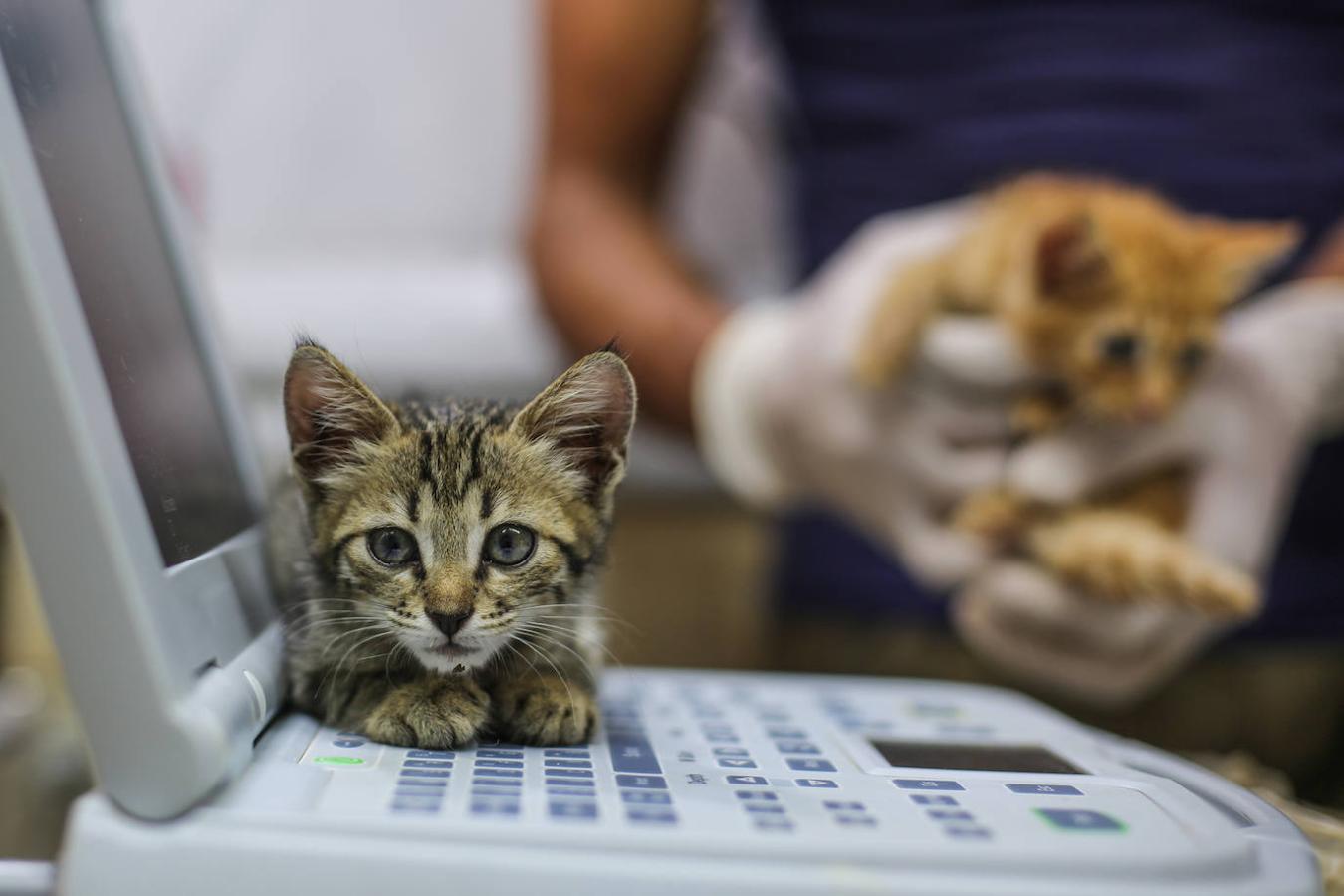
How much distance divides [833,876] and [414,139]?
1383 millimetres

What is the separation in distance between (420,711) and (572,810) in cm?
11

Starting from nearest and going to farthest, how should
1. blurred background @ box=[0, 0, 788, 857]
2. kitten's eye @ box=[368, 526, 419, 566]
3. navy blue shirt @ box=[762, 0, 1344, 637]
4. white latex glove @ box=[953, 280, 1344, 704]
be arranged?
kitten's eye @ box=[368, 526, 419, 566] → white latex glove @ box=[953, 280, 1344, 704] → navy blue shirt @ box=[762, 0, 1344, 637] → blurred background @ box=[0, 0, 788, 857]

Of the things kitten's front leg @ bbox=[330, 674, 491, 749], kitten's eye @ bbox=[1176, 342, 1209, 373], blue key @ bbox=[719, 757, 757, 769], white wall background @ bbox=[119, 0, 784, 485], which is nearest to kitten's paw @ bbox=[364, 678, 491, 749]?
kitten's front leg @ bbox=[330, 674, 491, 749]

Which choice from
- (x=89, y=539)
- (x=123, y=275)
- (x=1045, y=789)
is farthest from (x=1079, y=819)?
(x=123, y=275)

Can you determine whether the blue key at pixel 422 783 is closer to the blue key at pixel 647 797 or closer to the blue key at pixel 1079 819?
the blue key at pixel 647 797

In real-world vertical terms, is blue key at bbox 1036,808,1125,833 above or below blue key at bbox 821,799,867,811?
below

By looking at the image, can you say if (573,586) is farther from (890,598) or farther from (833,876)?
(890,598)

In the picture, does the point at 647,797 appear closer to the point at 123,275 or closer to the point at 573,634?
the point at 573,634

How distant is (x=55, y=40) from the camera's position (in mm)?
444

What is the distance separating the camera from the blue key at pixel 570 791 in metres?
0.37

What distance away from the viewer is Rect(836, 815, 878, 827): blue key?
A: 0.35 m

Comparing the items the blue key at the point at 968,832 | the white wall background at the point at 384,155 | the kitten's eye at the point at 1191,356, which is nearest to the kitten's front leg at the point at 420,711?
the blue key at the point at 968,832

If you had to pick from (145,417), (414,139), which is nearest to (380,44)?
(414,139)

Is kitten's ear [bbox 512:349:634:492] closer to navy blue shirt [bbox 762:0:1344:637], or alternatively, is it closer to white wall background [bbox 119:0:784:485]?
navy blue shirt [bbox 762:0:1344:637]
